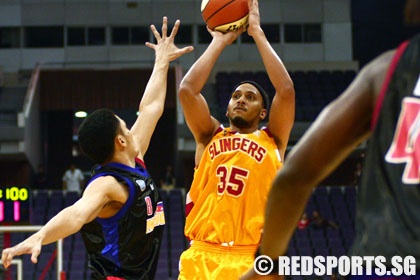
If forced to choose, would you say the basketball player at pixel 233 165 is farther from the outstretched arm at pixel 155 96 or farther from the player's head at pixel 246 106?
the outstretched arm at pixel 155 96

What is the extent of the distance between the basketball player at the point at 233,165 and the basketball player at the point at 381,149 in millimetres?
3374

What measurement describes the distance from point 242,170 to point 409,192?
3586 mm

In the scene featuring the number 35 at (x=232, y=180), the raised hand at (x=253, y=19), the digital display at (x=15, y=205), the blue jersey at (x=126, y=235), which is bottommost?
the digital display at (x=15, y=205)

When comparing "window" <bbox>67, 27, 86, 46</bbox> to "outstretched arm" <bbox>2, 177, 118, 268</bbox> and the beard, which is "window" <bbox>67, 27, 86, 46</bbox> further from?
"outstretched arm" <bbox>2, 177, 118, 268</bbox>

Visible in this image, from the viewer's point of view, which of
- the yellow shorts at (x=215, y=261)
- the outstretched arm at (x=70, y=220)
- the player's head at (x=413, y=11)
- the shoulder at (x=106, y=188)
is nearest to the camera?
the player's head at (x=413, y=11)

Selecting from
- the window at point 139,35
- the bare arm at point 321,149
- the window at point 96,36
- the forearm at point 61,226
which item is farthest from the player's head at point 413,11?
the window at point 96,36

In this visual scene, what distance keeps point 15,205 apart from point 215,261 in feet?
20.9

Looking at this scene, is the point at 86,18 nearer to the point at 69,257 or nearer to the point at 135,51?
the point at 135,51

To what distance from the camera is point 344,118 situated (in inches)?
66.9

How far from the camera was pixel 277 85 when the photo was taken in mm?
5227

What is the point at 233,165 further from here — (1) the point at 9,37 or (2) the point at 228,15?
(1) the point at 9,37

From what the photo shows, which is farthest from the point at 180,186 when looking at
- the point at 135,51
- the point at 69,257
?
the point at 69,257

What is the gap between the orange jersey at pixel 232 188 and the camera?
202 inches

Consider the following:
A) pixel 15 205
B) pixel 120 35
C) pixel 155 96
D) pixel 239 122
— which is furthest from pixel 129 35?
pixel 239 122
